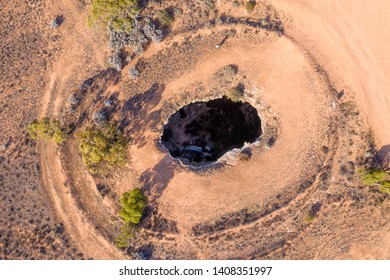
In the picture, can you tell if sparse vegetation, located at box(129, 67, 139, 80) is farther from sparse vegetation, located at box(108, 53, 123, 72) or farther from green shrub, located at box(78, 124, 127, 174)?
green shrub, located at box(78, 124, 127, 174)

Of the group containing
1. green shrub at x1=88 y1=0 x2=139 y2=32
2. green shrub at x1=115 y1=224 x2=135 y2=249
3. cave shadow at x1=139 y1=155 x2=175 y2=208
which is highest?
green shrub at x1=88 y1=0 x2=139 y2=32

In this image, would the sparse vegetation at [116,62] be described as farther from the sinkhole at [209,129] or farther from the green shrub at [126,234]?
the green shrub at [126,234]

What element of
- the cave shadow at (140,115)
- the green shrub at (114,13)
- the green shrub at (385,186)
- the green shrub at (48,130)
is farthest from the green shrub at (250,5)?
the green shrub at (48,130)

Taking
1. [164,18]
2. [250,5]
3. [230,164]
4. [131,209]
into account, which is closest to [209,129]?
[230,164]

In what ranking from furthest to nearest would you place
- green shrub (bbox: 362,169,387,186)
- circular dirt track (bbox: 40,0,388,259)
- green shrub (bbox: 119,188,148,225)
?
circular dirt track (bbox: 40,0,388,259), green shrub (bbox: 119,188,148,225), green shrub (bbox: 362,169,387,186)

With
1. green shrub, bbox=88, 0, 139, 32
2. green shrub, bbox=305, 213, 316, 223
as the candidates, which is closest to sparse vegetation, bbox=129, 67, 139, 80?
A: green shrub, bbox=88, 0, 139, 32

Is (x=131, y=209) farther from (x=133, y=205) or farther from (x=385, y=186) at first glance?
(x=385, y=186)
